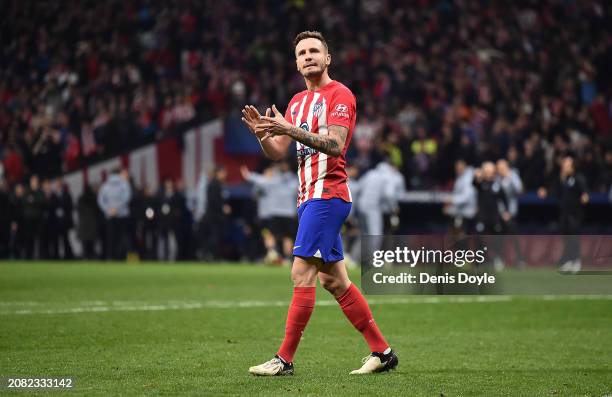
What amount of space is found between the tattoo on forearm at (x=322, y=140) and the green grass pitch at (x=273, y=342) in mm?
1466

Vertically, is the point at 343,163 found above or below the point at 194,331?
above

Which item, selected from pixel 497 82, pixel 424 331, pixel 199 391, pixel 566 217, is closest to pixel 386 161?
pixel 566 217

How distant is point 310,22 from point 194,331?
937 inches

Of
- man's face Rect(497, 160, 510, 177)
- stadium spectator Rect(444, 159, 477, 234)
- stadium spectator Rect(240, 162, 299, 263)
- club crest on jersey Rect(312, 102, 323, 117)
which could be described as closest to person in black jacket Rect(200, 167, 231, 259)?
stadium spectator Rect(240, 162, 299, 263)

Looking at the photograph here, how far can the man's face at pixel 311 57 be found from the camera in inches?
291

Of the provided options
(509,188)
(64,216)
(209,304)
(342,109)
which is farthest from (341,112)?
(64,216)

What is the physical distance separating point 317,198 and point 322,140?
0.50 meters

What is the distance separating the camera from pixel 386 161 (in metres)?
24.4

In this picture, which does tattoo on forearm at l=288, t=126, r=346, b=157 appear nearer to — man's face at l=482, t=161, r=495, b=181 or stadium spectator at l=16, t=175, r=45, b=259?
man's face at l=482, t=161, r=495, b=181

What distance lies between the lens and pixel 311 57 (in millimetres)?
7387

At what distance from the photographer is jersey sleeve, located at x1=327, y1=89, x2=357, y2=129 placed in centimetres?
721

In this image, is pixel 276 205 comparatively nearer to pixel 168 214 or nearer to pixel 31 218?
pixel 168 214

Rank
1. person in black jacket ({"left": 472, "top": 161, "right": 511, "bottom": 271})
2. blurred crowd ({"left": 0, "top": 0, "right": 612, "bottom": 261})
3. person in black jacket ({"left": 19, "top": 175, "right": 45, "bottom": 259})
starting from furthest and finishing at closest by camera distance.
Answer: person in black jacket ({"left": 19, "top": 175, "right": 45, "bottom": 259}), blurred crowd ({"left": 0, "top": 0, "right": 612, "bottom": 261}), person in black jacket ({"left": 472, "top": 161, "right": 511, "bottom": 271})

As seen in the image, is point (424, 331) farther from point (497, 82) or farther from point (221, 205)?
point (497, 82)
